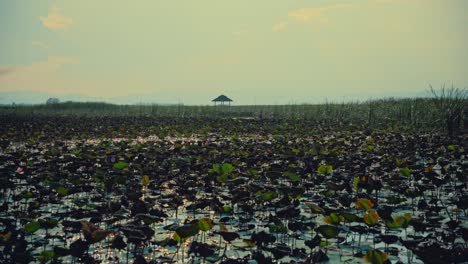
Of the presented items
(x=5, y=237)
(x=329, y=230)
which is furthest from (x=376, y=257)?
(x=5, y=237)

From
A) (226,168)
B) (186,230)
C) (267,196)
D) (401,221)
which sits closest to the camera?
(186,230)

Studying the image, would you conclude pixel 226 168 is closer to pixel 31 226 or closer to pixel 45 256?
pixel 31 226

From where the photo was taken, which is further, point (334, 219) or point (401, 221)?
point (334, 219)

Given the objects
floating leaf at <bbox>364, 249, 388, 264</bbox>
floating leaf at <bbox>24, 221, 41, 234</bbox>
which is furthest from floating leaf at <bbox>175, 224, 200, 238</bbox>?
floating leaf at <bbox>24, 221, 41, 234</bbox>

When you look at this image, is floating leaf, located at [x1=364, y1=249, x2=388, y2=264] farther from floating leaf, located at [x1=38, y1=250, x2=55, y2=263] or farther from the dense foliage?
Result: floating leaf, located at [x1=38, y1=250, x2=55, y2=263]

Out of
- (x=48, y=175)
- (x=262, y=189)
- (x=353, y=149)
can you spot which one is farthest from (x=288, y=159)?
(x=48, y=175)

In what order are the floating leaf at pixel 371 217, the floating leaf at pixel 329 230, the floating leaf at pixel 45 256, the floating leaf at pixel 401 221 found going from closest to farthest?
the floating leaf at pixel 45 256, the floating leaf at pixel 329 230, the floating leaf at pixel 401 221, the floating leaf at pixel 371 217

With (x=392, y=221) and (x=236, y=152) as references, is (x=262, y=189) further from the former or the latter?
(x=236, y=152)

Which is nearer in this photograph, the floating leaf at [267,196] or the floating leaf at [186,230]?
the floating leaf at [186,230]

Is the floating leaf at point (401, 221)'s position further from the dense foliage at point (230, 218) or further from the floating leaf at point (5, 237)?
the floating leaf at point (5, 237)

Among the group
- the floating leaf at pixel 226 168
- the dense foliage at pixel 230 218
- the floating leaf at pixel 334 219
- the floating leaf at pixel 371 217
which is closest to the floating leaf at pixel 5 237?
the dense foliage at pixel 230 218

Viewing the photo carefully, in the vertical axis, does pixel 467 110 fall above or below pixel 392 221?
above
